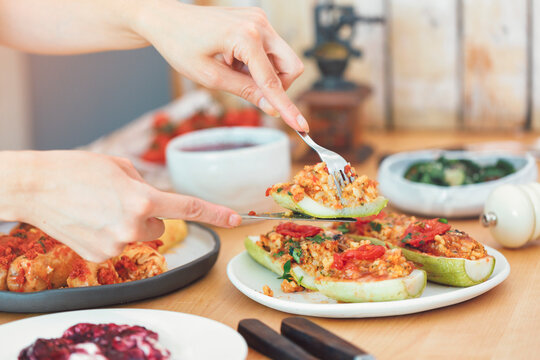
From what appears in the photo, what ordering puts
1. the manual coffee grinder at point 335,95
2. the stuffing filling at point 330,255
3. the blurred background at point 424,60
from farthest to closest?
1. the blurred background at point 424,60
2. the manual coffee grinder at point 335,95
3. the stuffing filling at point 330,255

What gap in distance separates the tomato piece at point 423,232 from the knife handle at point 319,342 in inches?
13.6

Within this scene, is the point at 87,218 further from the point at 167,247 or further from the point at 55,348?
the point at 167,247

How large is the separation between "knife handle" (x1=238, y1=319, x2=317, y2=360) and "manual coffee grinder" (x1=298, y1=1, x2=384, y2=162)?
1252mm

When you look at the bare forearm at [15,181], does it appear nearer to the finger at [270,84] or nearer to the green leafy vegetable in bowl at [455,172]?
the finger at [270,84]

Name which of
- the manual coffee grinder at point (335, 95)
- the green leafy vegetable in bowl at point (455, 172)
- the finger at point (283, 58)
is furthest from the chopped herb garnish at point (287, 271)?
the manual coffee grinder at point (335, 95)

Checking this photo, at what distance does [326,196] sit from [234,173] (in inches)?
17.8

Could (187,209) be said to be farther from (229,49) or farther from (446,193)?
(446,193)

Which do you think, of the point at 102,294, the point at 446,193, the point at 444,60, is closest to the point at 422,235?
the point at 446,193

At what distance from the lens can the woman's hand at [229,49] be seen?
1431mm

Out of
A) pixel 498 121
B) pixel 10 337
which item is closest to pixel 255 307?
pixel 10 337

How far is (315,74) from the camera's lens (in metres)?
2.84

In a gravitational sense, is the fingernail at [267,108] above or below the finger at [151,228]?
above

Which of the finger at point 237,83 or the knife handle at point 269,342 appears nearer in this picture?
the knife handle at point 269,342

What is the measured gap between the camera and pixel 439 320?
1.16 meters
